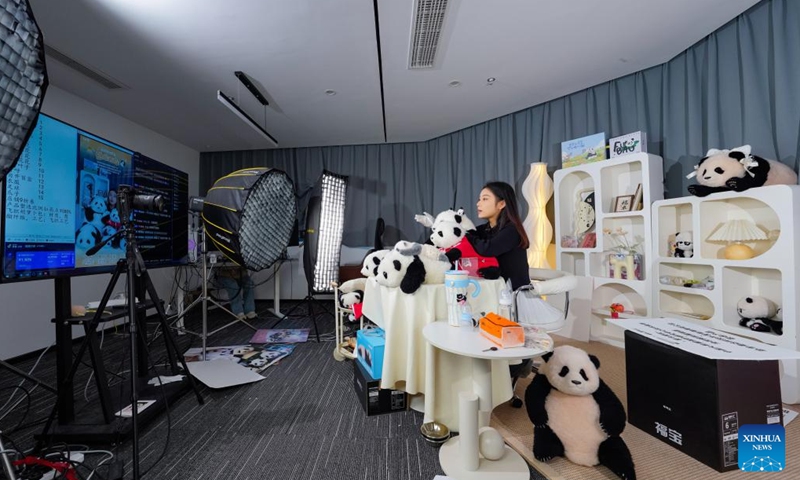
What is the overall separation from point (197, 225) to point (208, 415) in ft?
6.78

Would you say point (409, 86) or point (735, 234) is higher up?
point (409, 86)

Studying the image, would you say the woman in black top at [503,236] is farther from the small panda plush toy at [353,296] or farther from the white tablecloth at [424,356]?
the small panda plush toy at [353,296]

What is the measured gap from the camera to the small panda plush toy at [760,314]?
180 cm

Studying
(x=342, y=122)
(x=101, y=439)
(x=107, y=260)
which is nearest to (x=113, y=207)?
(x=107, y=260)

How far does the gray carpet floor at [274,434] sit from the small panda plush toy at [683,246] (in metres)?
2.01

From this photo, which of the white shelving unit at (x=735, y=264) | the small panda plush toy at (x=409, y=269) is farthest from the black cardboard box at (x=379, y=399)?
the white shelving unit at (x=735, y=264)

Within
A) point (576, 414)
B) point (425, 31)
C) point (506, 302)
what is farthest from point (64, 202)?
point (576, 414)

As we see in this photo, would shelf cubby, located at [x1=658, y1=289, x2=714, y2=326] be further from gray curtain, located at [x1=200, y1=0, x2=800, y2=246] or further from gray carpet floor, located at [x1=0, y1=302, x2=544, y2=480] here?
gray carpet floor, located at [x1=0, y1=302, x2=544, y2=480]

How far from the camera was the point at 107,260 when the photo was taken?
1561mm

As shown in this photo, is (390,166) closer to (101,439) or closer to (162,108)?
(162,108)

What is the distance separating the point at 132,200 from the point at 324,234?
1.76m

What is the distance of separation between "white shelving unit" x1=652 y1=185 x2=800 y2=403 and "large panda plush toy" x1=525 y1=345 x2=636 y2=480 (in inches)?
50.8

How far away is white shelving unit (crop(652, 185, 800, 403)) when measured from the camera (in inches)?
65.7

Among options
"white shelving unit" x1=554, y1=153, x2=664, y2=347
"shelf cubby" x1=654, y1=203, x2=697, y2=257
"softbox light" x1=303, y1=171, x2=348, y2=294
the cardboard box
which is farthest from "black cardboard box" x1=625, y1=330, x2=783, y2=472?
"softbox light" x1=303, y1=171, x2=348, y2=294
